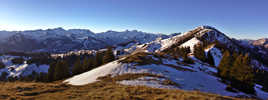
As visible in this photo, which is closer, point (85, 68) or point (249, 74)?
point (249, 74)

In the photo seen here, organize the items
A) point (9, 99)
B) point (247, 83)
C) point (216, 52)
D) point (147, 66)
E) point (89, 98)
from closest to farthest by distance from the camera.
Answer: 1. point (9, 99)
2. point (89, 98)
3. point (247, 83)
4. point (147, 66)
5. point (216, 52)

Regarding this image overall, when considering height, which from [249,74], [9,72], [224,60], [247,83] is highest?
[224,60]

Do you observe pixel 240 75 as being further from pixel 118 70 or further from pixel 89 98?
pixel 89 98

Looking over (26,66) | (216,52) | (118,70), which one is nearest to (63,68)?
(118,70)

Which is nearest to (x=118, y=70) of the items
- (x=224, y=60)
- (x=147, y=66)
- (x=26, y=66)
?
(x=147, y=66)

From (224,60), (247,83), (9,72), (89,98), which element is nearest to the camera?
(89,98)

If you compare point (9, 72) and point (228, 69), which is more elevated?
point (228, 69)

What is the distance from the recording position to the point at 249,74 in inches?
1232

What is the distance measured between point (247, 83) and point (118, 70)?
30.7 metres

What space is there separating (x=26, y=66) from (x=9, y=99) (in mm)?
205898

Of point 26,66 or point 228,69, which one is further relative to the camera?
point 26,66

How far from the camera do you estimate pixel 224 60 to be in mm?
42031

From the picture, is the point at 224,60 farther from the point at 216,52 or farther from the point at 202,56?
the point at 216,52

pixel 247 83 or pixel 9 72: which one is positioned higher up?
pixel 247 83
